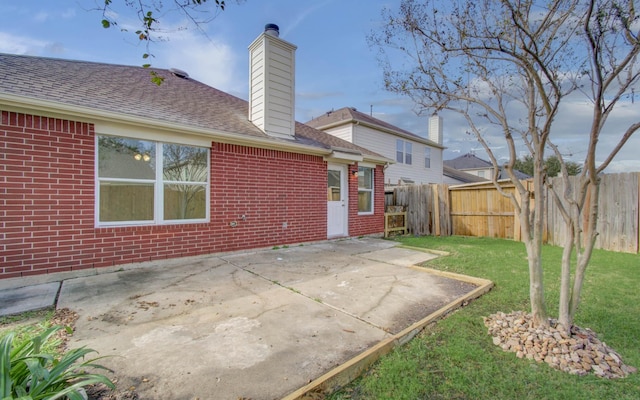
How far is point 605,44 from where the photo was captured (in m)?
2.57

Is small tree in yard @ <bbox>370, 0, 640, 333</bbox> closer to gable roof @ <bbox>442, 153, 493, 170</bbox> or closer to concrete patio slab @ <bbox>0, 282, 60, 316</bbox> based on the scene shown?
concrete patio slab @ <bbox>0, 282, 60, 316</bbox>

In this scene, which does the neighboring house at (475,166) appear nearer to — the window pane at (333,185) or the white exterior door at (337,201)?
the white exterior door at (337,201)

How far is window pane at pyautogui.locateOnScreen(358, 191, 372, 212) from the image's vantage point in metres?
9.62

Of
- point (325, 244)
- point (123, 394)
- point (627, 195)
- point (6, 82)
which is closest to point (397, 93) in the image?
point (123, 394)

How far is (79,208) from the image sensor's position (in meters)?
4.85

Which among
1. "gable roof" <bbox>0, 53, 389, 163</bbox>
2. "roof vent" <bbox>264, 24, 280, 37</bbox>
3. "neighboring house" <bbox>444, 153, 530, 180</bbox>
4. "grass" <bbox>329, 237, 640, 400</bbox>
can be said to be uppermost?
"roof vent" <bbox>264, 24, 280, 37</bbox>

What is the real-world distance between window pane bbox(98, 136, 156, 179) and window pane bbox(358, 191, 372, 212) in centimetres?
601

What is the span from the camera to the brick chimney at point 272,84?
7.63m

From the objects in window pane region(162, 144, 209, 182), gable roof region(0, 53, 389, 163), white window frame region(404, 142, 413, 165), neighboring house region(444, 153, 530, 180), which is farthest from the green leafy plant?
neighboring house region(444, 153, 530, 180)

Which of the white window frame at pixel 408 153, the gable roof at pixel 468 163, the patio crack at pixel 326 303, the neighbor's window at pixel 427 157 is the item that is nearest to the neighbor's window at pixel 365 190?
the patio crack at pixel 326 303

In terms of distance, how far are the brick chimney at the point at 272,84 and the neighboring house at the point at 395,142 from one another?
713 centimetres

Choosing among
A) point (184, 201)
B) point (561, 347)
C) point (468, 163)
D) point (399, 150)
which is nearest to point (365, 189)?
point (184, 201)

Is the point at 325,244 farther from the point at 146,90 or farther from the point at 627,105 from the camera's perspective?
the point at 627,105

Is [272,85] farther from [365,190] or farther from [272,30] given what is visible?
[365,190]
